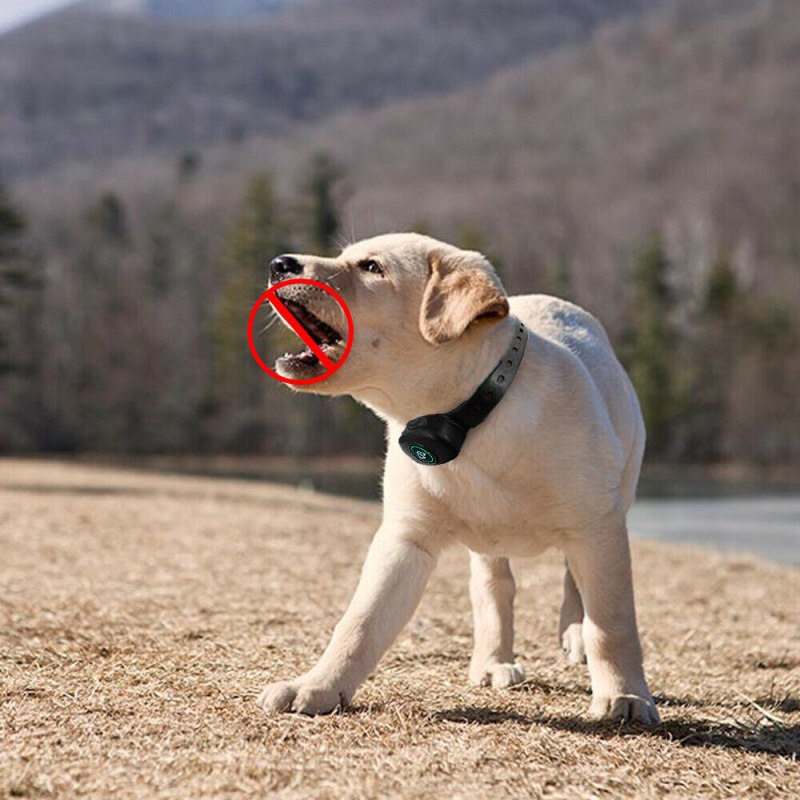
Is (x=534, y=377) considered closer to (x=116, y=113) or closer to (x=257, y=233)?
(x=257, y=233)

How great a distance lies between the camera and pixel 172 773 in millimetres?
3086

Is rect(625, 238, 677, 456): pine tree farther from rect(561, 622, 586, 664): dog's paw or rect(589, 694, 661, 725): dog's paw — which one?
rect(589, 694, 661, 725): dog's paw

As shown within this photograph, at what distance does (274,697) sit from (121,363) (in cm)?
5210

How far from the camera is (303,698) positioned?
12.3 ft

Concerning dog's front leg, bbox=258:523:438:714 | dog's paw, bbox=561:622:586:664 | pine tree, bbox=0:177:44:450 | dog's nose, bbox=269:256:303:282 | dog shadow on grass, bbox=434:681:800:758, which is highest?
dog's nose, bbox=269:256:303:282

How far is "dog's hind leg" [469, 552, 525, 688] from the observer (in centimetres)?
466

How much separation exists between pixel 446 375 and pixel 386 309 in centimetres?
30

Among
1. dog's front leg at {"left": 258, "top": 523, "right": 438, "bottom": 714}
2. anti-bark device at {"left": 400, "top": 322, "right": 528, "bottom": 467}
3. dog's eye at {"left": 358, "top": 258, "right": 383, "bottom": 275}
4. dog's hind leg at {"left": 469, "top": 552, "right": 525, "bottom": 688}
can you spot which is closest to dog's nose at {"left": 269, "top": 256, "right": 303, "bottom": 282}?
dog's eye at {"left": 358, "top": 258, "right": 383, "bottom": 275}

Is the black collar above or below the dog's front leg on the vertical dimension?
above

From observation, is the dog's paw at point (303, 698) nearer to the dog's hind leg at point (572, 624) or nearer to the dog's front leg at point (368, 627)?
the dog's front leg at point (368, 627)

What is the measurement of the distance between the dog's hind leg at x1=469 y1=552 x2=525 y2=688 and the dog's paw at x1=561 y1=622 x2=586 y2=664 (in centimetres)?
50

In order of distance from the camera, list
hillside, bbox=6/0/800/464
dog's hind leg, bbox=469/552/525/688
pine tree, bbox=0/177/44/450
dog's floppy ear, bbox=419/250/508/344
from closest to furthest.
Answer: dog's floppy ear, bbox=419/250/508/344, dog's hind leg, bbox=469/552/525/688, hillside, bbox=6/0/800/464, pine tree, bbox=0/177/44/450

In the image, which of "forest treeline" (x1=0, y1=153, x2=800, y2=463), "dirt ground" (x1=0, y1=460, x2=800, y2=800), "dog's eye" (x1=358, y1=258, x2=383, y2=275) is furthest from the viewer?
"forest treeline" (x1=0, y1=153, x2=800, y2=463)

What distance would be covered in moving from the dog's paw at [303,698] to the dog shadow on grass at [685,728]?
1.19 ft
